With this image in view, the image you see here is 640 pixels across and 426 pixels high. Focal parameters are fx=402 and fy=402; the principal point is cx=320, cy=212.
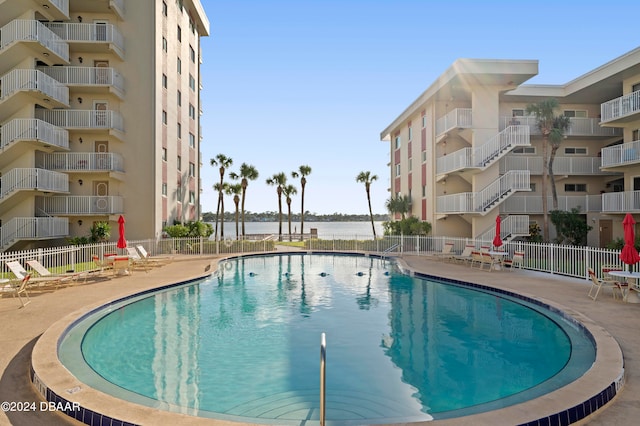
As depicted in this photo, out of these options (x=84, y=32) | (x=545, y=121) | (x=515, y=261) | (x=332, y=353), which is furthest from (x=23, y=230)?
(x=545, y=121)

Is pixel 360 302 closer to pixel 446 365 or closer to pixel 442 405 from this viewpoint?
pixel 446 365

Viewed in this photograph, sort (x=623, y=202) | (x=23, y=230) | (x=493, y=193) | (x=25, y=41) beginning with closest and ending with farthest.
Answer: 1. (x=25, y=41)
2. (x=23, y=230)
3. (x=623, y=202)
4. (x=493, y=193)

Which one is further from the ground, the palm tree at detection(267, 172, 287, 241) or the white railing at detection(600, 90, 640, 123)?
the white railing at detection(600, 90, 640, 123)

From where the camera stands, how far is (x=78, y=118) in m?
24.9

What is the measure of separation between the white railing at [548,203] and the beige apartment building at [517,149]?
7cm

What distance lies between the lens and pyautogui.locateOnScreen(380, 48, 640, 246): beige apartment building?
23.8 meters

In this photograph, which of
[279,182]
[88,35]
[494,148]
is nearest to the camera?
[88,35]

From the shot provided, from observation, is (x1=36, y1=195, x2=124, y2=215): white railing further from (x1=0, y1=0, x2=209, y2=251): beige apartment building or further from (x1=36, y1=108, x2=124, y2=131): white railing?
(x1=36, y1=108, x2=124, y2=131): white railing

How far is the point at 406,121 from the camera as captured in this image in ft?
122

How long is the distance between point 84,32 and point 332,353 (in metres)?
25.9

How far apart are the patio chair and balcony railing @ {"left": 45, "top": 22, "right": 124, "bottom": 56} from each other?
84.2 ft

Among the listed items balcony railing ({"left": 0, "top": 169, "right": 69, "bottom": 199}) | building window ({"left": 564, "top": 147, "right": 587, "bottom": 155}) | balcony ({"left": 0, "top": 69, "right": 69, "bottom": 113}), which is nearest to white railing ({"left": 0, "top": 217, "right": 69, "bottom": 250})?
balcony railing ({"left": 0, "top": 169, "right": 69, "bottom": 199})

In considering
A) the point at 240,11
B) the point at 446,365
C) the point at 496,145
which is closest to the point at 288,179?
the point at 496,145

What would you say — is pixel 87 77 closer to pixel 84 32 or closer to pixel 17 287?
pixel 84 32
